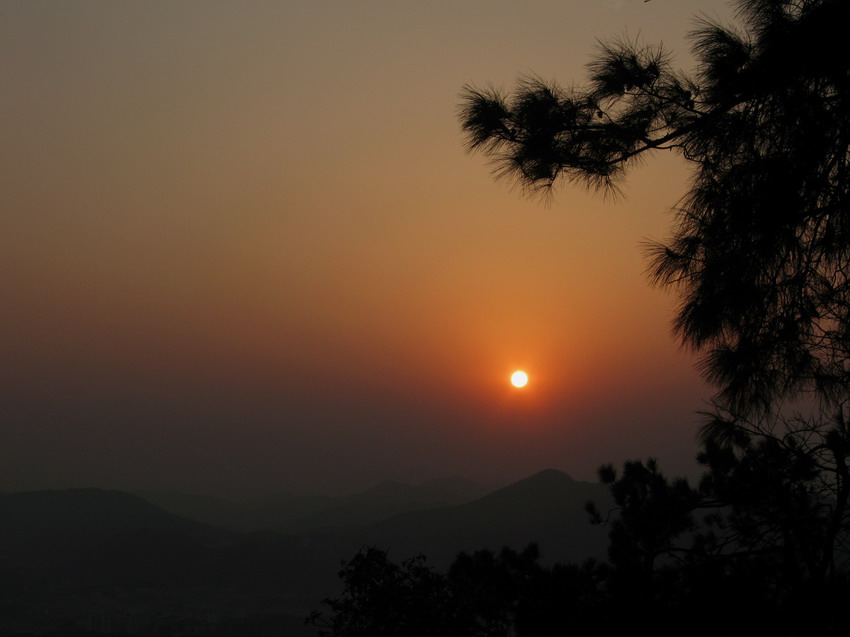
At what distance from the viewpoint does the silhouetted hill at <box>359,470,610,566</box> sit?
78438 millimetres

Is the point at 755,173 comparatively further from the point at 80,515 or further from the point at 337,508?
the point at 337,508

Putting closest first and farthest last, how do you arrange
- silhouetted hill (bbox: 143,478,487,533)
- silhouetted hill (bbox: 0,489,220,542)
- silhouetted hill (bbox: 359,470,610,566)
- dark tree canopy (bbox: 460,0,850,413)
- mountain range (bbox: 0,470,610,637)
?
dark tree canopy (bbox: 460,0,850,413)
mountain range (bbox: 0,470,610,637)
silhouetted hill (bbox: 359,470,610,566)
silhouetted hill (bbox: 0,489,220,542)
silhouetted hill (bbox: 143,478,487,533)

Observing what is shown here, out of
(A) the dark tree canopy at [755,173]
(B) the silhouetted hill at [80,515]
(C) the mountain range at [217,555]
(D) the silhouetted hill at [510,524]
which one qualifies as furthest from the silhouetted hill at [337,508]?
(A) the dark tree canopy at [755,173]

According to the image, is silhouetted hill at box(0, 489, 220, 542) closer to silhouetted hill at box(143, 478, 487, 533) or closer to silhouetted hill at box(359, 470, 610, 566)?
silhouetted hill at box(143, 478, 487, 533)

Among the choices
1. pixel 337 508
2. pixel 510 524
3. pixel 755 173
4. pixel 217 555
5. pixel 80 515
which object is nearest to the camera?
pixel 755 173

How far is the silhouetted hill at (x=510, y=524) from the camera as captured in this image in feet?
257

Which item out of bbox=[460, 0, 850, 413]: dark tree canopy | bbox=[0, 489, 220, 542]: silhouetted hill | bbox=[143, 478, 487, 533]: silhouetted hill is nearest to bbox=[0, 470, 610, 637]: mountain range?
bbox=[0, 489, 220, 542]: silhouetted hill

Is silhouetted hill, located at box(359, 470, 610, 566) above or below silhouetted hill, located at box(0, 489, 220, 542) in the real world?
below

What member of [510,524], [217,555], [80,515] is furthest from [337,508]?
[510,524]

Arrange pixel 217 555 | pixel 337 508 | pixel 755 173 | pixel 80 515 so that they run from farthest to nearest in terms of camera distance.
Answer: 1. pixel 337 508
2. pixel 80 515
3. pixel 217 555
4. pixel 755 173

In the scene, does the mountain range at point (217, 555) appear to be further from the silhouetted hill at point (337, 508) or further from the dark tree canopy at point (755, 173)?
the dark tree canopy at point (755, 173)

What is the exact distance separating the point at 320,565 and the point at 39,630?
33.9m

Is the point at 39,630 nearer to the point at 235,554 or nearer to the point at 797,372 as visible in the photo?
the point at 235,554

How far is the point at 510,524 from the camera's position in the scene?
86.1 metres
